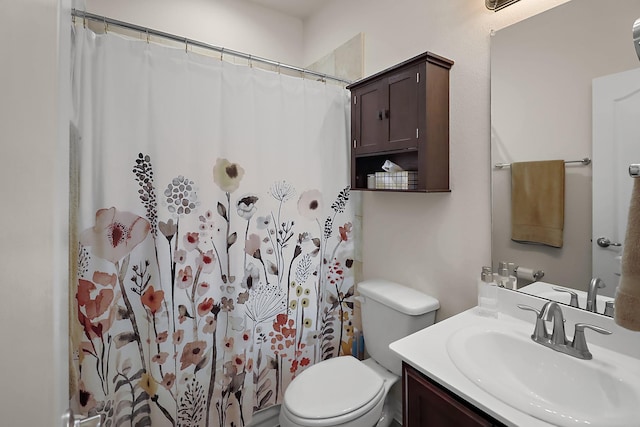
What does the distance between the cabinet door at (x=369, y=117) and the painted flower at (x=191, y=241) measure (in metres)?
1.00

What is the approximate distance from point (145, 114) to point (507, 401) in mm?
1669

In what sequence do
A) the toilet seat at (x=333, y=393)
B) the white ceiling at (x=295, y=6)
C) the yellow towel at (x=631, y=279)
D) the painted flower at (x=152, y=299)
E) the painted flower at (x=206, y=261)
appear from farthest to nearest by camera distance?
the white ceiling at (x=295, y=6) → the painted flower at (x=206, y=261) → the painted flower at (x=152, y=299) → the toilet seat at (x=333, y=393) → the yellow towel at (x=631, y=279)

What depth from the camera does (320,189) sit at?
1.85 meters

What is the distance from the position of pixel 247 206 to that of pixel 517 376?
4.38ft

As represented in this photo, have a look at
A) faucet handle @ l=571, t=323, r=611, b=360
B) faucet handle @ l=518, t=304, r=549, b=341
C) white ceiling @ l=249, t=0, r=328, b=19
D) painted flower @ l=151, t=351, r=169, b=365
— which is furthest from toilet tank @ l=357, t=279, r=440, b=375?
white ceiling @ l=249, t=0, r=328, b=19

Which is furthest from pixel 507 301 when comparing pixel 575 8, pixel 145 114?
pixel 145 114

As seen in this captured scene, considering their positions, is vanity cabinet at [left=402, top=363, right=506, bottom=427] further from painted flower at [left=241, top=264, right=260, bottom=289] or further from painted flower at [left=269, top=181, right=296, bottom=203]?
painted flower at [left=269, top=181, right=296, bottom=203]

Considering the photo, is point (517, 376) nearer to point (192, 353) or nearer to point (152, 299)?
point (192, 353)

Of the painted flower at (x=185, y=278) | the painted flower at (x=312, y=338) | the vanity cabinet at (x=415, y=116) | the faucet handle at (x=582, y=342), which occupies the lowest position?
the painted flower at (x=312, y=338)

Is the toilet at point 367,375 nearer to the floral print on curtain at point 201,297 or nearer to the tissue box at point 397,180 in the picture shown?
the floral print on curtain at point 201,297

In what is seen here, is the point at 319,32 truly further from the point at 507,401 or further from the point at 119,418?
the point at 119,418

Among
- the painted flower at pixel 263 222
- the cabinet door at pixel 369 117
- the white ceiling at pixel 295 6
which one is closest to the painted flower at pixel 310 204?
the painted flower at pixel 263 222

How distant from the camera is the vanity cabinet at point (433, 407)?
829 millimetres

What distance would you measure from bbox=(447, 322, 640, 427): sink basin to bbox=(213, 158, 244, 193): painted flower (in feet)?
3.90
